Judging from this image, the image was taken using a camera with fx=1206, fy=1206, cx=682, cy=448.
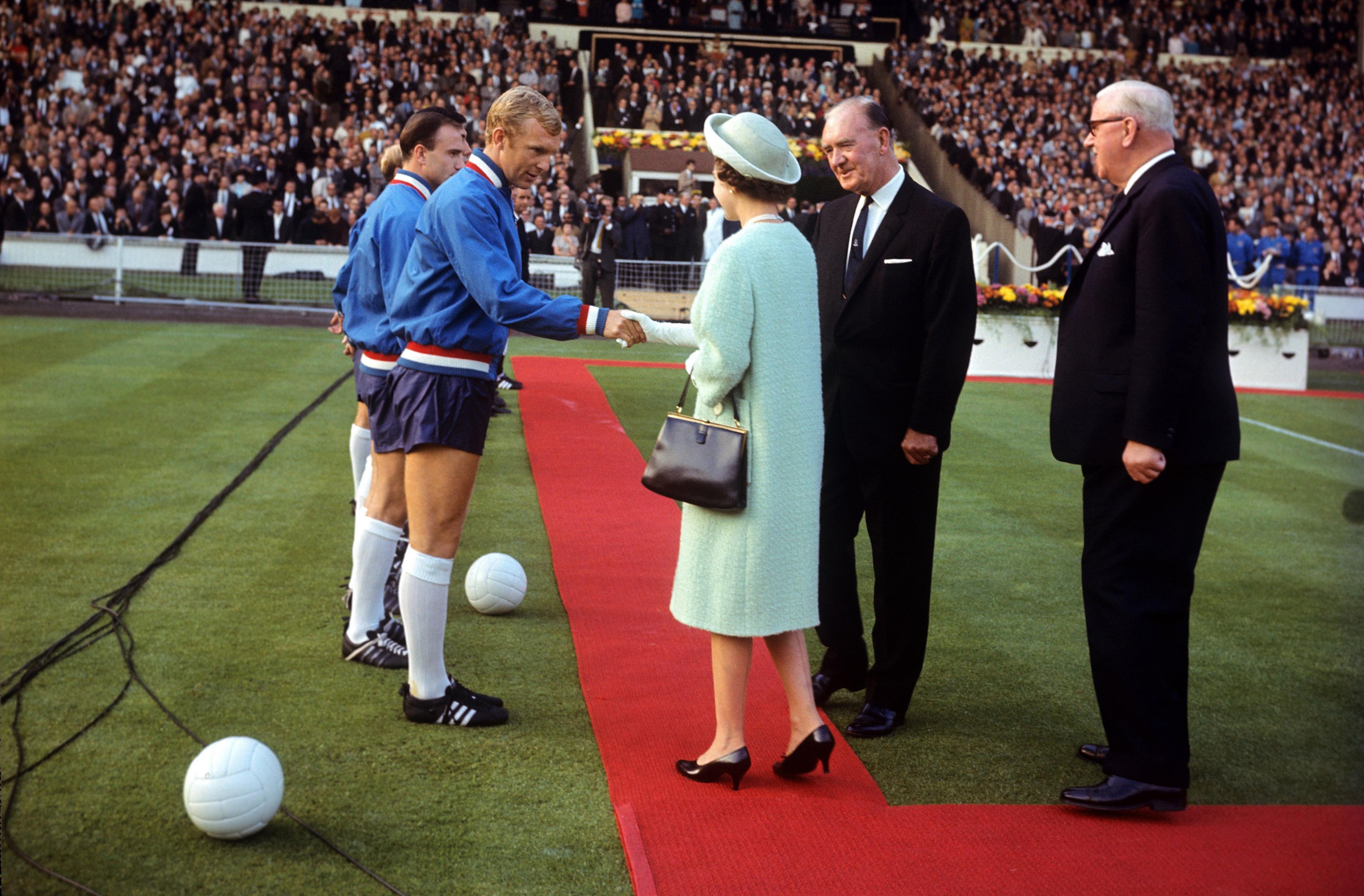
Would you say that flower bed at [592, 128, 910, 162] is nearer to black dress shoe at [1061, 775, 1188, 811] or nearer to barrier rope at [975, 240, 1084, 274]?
barrier rope at [975, 240, 1084, 274]

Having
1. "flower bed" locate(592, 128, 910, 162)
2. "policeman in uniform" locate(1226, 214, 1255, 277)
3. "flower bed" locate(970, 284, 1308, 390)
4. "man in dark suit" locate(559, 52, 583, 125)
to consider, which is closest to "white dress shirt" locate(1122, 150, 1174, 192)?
"flower bed" locate(970, 284, 1308, 390)

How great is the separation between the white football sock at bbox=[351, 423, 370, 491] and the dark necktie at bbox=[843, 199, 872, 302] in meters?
2.29

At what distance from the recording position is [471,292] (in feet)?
12.1

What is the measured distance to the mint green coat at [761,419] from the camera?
333cm

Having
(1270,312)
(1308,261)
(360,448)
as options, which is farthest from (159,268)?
(1308,261)

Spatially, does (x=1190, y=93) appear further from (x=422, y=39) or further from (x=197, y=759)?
(x=197, y=759)

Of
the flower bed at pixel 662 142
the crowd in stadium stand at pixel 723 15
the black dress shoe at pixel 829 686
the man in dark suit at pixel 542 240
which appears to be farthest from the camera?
the crowd in stadium stand at pixel 723 15

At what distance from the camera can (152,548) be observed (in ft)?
18.9

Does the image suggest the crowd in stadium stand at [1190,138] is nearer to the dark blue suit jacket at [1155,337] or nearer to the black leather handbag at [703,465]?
the dark blue suit jacket at [1155,337]

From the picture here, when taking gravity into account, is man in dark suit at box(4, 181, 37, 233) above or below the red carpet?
above

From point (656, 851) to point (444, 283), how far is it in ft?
6.00

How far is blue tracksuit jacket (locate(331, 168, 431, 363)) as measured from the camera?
456 cm

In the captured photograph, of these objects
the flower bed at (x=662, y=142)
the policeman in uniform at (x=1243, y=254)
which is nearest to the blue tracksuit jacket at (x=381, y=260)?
the policeman in uniform at (x=1243, y=254)

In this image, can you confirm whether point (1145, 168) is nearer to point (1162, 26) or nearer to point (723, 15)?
point (723, 15)
